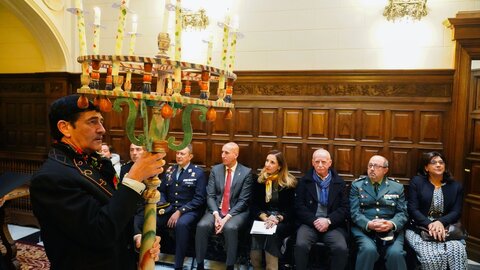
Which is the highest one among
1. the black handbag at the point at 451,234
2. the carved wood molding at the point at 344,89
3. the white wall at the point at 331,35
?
the white wall at the point at 331,35

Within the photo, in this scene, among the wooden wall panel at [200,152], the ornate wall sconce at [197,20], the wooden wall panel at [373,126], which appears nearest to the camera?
the wooden wall panel at [373,126]

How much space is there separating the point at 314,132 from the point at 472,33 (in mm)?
1859

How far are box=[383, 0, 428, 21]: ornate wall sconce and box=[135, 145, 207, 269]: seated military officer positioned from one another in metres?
2.64

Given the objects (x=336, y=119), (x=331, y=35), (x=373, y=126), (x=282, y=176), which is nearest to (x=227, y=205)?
(x=282, y=176)

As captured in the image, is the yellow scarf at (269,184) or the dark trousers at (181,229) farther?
the yellow scarf at (269,184)

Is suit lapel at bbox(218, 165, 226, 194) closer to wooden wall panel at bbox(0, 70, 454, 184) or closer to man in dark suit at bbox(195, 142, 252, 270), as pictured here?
man in dark suit at bbox(195, 142, 252, 270)

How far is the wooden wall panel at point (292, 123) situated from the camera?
4.20 meters

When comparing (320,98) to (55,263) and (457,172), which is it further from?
(55,263)

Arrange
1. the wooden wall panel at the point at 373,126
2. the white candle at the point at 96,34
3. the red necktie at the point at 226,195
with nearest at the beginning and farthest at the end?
the white candle at the point at 96,34, the red necktie at the point at 226,195, the wooden wall panel at the point at 373,126

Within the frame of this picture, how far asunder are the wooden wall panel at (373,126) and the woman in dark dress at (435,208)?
1.78ft

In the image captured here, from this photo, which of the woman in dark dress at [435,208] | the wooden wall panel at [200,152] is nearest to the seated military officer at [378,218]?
the woman in dark dress at [435,208]

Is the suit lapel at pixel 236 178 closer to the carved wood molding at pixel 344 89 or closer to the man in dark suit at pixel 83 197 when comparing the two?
the carved wood molding at pixel 344 89

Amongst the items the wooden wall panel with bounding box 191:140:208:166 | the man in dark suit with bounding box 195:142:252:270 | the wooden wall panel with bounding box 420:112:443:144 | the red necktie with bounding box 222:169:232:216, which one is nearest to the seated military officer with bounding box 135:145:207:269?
the man in dark suit with bounding box 195:142:252:270

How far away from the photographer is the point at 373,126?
4000 millimetres
